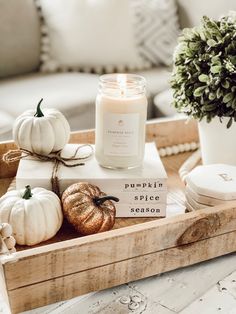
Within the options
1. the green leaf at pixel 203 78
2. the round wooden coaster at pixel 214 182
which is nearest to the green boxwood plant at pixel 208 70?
the green leaf at pixel 203 78

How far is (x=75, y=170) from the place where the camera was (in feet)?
3.47

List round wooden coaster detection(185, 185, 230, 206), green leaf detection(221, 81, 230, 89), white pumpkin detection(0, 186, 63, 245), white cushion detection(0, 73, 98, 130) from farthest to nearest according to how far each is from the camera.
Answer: white cushion detection(0, 73, 98, 130) < green leaf detection(221, 81, 230, 89) < round wooden coaster detection(185, 185, 230, 206) < white pumpkin detection(0, 186, 63, 245)

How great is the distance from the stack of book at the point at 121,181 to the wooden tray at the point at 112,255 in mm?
37

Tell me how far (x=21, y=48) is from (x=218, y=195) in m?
1.50

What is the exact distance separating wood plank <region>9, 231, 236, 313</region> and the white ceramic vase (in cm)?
31

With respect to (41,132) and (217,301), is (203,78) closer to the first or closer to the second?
(41,132)

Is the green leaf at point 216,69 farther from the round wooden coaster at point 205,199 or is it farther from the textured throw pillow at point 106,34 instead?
the textured throw pillow at point 106,34

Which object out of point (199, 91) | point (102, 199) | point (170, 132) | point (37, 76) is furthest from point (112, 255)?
point (37, 76)

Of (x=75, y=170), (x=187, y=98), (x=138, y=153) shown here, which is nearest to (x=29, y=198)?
(x=75, y=170)

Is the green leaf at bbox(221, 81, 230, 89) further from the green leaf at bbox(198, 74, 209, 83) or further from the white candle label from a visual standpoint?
the white candle label

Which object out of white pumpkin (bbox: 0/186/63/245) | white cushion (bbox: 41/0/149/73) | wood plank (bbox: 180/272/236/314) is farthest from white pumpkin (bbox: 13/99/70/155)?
white cushion (bbox: 41/0/149/73)

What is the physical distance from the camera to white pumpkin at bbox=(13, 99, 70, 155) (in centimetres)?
108

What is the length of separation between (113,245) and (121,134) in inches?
11.1

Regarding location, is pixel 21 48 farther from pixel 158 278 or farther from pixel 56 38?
pixel 158 278
